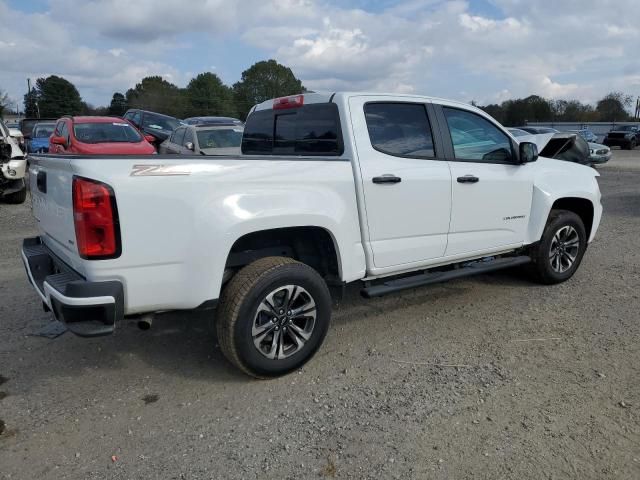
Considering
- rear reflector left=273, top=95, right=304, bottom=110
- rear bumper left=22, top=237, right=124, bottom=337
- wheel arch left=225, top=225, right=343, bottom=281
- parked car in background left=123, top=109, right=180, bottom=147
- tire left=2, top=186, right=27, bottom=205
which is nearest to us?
rear bumper left=22, top=237, right=124, bottom=337

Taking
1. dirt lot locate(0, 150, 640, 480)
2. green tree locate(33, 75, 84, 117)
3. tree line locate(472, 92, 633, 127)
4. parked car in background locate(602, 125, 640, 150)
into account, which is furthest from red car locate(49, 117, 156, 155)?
green tree locate(33, 75, 84, 117)

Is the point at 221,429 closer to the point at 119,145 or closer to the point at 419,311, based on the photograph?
the point at 419,311

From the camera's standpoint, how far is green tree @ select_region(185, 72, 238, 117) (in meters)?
78.2

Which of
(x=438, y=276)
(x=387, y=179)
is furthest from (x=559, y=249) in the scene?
(x=387, y=179)

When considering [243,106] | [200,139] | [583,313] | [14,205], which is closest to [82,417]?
[583,313]

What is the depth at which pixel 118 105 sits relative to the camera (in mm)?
76625

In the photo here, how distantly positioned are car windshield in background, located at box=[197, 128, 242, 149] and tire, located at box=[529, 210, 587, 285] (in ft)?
Result: 25.4

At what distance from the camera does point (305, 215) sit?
338 centimetres

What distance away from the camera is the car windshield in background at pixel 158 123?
16797 millimetres

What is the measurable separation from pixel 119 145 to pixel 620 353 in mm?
10563

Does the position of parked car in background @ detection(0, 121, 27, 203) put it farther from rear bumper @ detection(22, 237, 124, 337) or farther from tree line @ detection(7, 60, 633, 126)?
tree line @ detection(7, 60, 633, 126)

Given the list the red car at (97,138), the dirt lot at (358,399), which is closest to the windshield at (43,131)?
the red car at (97,138)

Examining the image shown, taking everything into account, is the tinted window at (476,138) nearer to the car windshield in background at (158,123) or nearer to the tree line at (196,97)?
the car windshield in background at (158,123)

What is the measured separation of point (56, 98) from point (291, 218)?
89866mm
